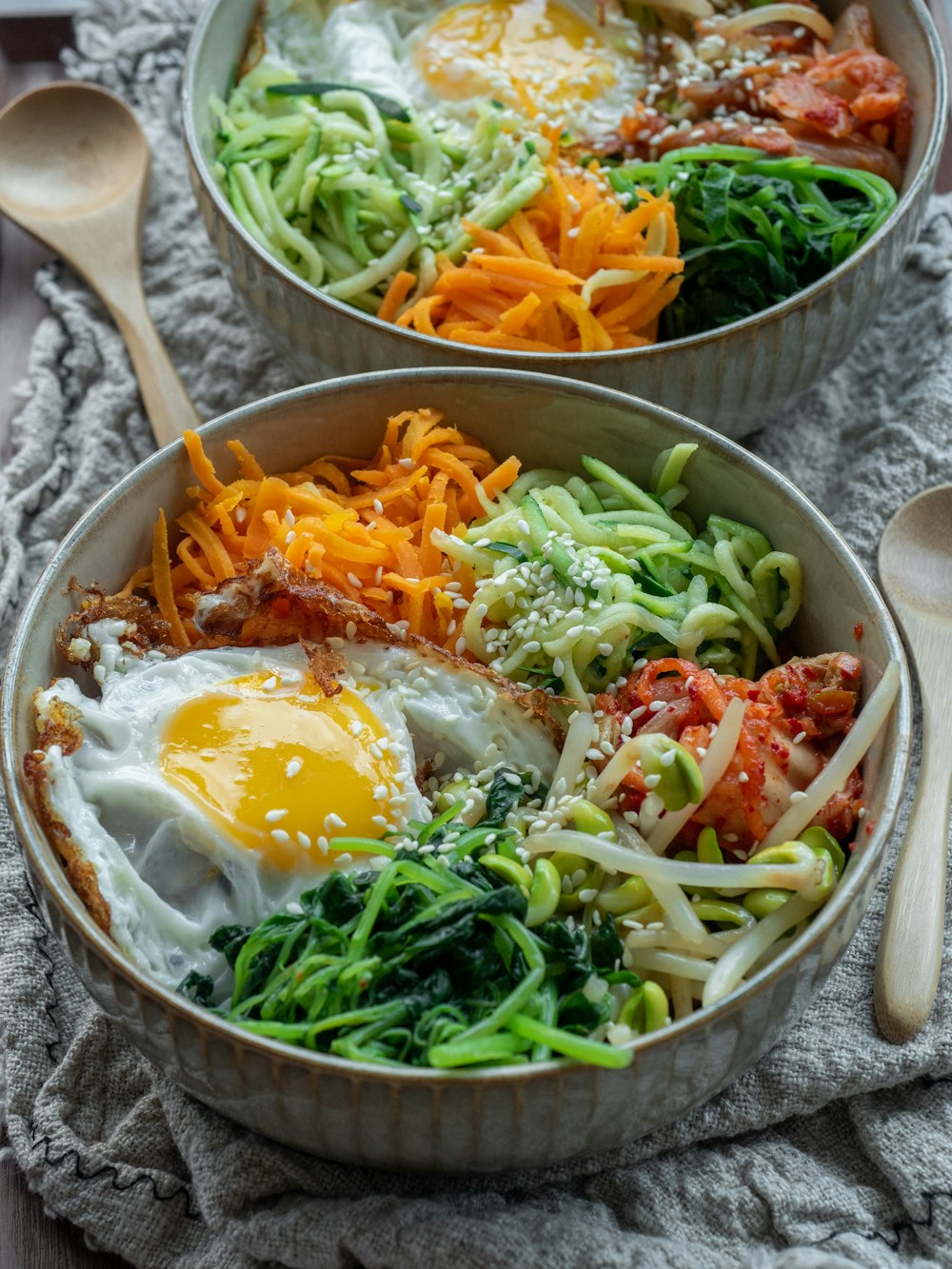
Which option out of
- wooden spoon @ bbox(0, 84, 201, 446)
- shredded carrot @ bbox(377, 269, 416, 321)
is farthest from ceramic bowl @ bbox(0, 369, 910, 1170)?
wooden spoon @ bbox(0, 84, 201, 446)

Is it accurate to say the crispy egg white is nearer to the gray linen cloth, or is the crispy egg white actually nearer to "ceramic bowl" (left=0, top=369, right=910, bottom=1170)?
"ceramic bowl" (left=0, top=369, right=910, bottom=1170)

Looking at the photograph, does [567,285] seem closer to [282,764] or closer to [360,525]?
[360,525]

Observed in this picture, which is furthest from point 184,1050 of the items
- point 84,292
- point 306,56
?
point 306,56

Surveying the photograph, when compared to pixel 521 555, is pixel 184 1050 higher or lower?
lower

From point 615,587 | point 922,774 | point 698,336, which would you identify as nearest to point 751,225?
point 698,336

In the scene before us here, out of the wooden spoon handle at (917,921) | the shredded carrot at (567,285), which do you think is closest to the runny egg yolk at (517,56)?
the shredded carrot at (567,285)

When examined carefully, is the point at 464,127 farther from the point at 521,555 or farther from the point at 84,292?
the point at 521,555

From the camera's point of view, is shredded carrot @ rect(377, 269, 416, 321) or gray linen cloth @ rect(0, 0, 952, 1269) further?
shredded carrot @ rect(377, 269, 416, 321)
